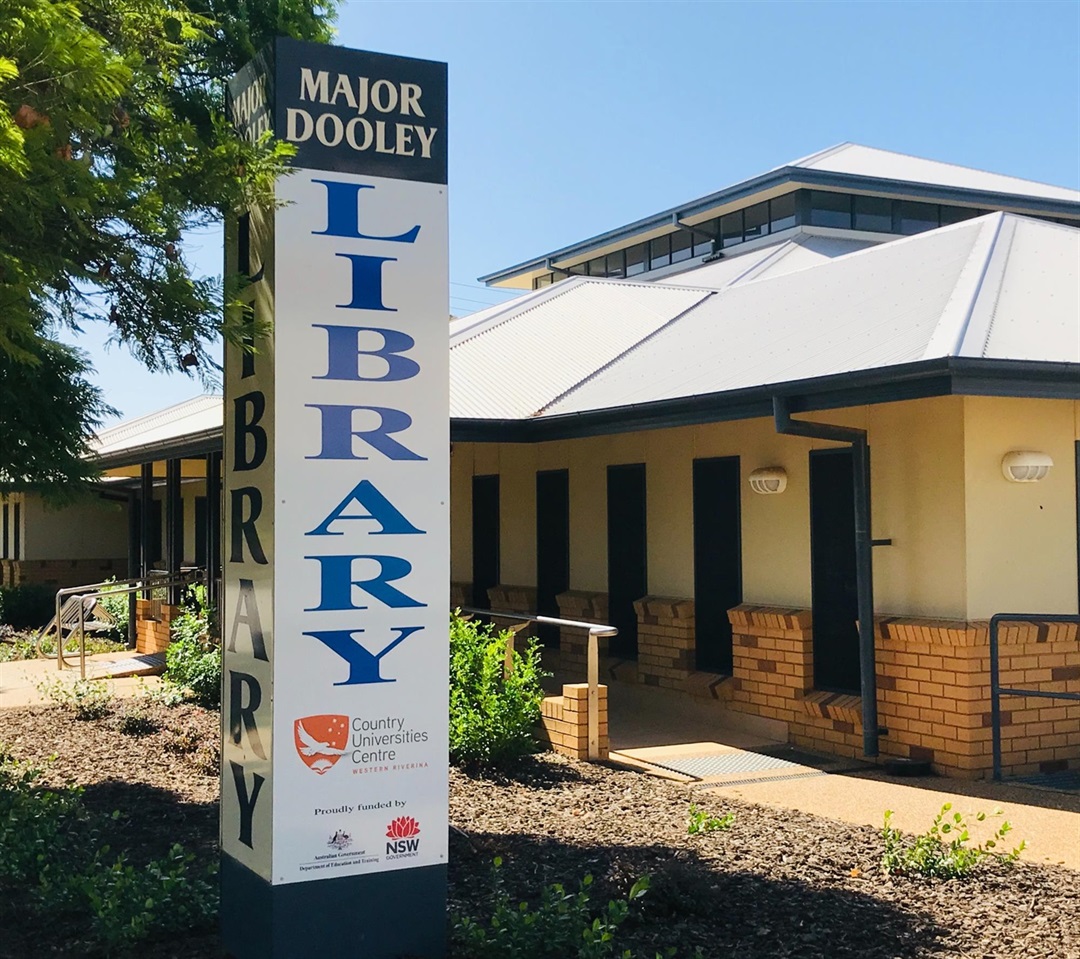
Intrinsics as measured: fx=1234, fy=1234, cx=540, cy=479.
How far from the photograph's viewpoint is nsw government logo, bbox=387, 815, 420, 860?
15.4 feet

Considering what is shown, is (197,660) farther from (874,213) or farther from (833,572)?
(874,213)

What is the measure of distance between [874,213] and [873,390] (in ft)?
68.5

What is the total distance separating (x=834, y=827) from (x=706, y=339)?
6.23 m

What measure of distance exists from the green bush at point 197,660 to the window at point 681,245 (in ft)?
64.1

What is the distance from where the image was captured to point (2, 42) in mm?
3725

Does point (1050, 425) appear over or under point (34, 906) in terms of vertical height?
over

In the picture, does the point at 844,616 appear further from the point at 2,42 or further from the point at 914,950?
the point at 2,42

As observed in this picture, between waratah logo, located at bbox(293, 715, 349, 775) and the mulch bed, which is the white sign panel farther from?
the mulch bed

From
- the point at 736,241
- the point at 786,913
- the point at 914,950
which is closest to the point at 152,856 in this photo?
the point at 786,913

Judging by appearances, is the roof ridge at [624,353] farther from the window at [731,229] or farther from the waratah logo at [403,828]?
the window at [731,229]

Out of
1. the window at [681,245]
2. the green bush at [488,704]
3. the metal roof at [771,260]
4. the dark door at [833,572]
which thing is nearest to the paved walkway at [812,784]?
the dark door at [833,572]

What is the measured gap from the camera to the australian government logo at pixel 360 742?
4.57 meters

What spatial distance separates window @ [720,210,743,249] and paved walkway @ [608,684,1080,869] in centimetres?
1895

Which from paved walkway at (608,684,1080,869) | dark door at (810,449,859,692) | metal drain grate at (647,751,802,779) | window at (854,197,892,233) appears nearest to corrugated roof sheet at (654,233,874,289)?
window at (854,197,892,233)
